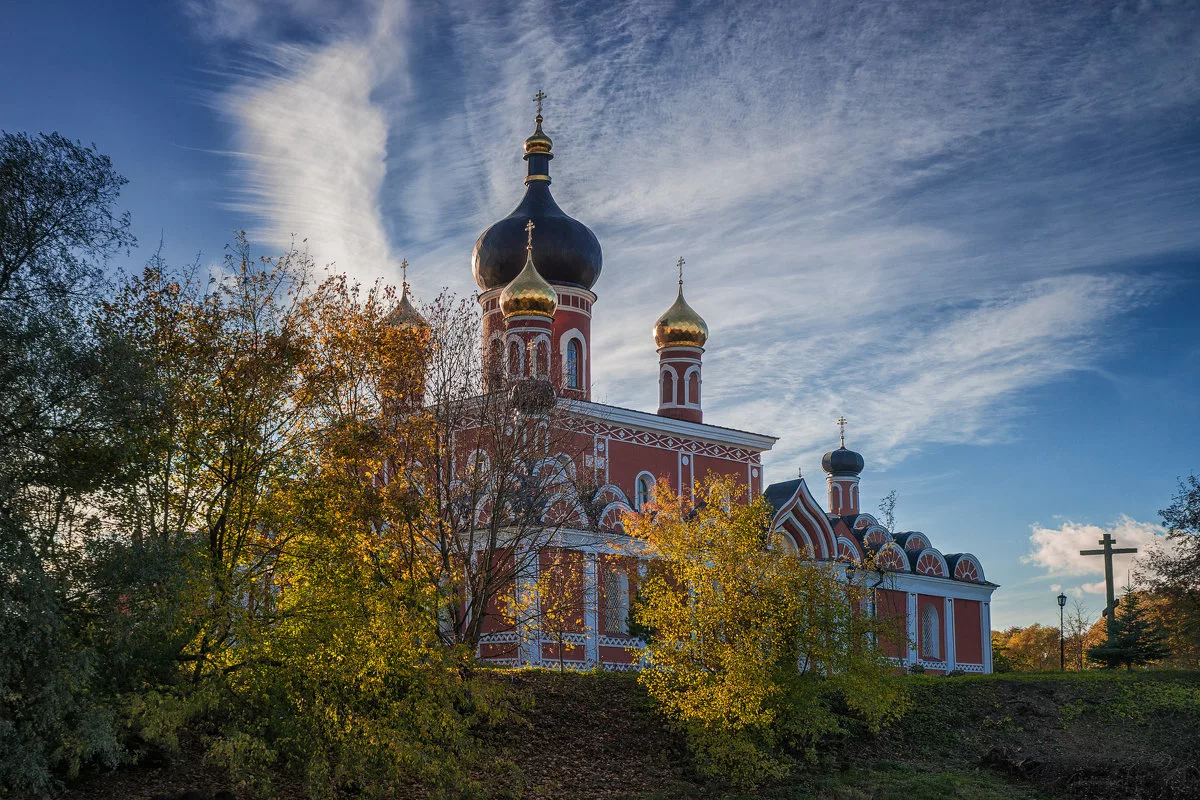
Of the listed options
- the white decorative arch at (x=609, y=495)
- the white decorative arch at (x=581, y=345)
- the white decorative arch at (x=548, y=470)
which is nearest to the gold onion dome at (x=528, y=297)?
the white decorative arch at (x=581, y=345)

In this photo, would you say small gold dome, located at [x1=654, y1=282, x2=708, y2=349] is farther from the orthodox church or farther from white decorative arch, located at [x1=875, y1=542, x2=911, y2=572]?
white decorative arch, located at [x1=875, y1=542, x2=911, y2=572]

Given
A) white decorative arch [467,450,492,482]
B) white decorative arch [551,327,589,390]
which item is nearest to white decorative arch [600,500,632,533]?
white decorative arch [551,327,589,390]

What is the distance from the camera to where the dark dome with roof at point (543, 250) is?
3212 centimetres

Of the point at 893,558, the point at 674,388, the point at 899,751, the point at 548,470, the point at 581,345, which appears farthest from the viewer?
the point at 674,388

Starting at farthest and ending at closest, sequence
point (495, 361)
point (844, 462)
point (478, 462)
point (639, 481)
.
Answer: point (844, 462) → point (639, 481) → point (495, 361) → point (478, 462)

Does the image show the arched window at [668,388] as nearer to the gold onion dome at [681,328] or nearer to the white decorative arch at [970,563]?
the gold onion dome at [681,328]

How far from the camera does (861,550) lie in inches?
1276

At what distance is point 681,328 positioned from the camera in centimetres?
3362

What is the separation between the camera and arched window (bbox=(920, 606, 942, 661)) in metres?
33.9

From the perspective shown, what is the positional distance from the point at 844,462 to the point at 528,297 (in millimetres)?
17304

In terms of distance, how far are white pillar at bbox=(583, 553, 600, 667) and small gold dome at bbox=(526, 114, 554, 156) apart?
555 inches

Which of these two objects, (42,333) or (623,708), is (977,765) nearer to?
(623,708)

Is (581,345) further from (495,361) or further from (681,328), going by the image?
(495,361)

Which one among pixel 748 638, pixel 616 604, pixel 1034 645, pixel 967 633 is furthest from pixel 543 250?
pixel 1034 645
